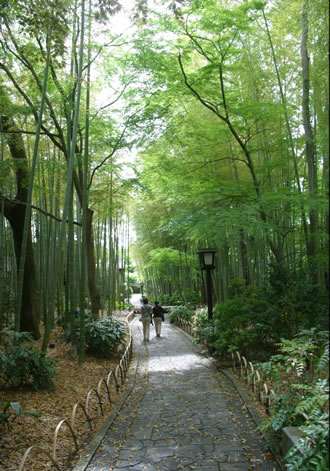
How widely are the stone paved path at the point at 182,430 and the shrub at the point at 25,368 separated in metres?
1.09

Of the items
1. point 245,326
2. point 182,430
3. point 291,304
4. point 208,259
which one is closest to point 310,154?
point 291,304

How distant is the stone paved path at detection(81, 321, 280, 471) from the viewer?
10.1ft

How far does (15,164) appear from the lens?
679 centimetres

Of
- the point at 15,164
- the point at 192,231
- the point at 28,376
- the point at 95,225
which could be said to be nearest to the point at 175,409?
the point at 28,376

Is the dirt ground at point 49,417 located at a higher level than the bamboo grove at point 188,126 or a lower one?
lower

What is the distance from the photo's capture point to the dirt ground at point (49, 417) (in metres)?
3.23

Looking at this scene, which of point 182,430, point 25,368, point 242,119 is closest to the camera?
point 182,430

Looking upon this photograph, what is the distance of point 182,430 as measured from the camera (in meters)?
3.81

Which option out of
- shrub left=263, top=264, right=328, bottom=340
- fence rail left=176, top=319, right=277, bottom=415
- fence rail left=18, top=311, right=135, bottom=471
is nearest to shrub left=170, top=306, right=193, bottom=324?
fence rail left=176, top=319, right=277, bottom=415

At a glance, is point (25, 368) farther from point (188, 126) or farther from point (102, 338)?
point (188, 126)

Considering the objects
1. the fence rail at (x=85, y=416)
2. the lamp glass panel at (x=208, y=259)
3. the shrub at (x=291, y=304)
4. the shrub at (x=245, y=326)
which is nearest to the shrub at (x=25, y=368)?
the fence rail at (x=85, y=416)

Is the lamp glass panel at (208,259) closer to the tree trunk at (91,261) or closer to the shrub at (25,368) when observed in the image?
the tree trunk at (91,261)

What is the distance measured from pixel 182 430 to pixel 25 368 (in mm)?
2018

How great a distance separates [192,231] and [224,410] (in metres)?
2.97
